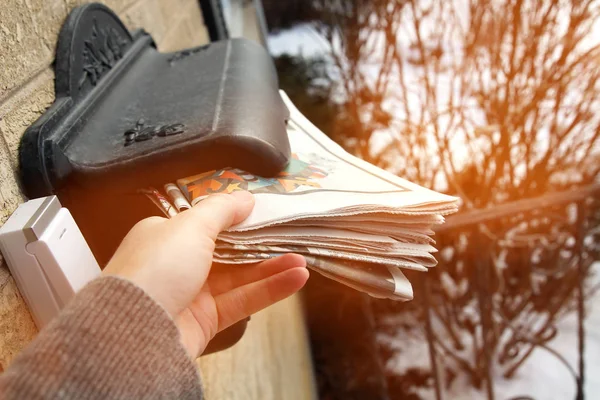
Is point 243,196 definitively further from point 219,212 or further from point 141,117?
point 141,117

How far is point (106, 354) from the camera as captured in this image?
46cm

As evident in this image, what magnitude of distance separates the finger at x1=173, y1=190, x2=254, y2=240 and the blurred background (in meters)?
1.41

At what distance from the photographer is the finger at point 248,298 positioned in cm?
62

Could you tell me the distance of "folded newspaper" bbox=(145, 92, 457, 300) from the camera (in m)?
0.60

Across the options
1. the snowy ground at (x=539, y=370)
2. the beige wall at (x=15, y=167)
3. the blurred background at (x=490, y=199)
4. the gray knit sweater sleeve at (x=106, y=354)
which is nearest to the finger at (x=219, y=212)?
the gray knit sweater sleeve at (x=106, y=354)

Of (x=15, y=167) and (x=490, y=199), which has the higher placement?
(x=15, y=167)

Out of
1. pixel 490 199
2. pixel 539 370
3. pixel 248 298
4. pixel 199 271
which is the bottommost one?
pixel 539 370

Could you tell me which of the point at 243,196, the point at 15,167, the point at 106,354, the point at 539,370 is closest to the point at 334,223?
the point at 243,196

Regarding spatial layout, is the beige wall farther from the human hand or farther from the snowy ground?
the snowy ground

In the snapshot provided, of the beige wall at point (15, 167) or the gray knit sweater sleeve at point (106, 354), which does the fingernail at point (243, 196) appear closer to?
the gray knit sweater sleeve at point (106, 354)

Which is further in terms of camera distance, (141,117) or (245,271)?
(141,117)

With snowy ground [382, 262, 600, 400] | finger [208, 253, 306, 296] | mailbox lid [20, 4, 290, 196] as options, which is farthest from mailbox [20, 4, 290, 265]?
snowy ground [382, 262, 600, 400]

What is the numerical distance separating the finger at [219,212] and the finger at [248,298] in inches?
3.4

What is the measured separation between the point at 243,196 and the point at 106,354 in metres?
0.24
